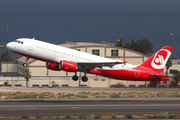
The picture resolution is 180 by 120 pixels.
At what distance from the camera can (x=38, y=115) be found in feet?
196

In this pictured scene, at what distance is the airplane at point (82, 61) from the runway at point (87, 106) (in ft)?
17.9

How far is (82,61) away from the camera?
84.5 metres

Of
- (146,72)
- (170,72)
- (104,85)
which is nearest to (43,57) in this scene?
(146,72)

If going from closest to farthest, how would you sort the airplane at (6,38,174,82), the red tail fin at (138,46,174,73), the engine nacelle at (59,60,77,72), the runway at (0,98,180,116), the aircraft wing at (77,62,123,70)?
1. the runway at (0,98,180,116)
2. the airplane at (6,38,174,82)
3. the engine nacelle at (59,60,77,72)
4. the aircraft wing at (77,62,123,70)
5. the red tail fin at (138,46,174,73)

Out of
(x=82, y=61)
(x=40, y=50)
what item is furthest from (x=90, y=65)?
(x=40, y=50)

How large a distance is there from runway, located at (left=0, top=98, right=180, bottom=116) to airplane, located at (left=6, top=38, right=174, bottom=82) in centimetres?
547

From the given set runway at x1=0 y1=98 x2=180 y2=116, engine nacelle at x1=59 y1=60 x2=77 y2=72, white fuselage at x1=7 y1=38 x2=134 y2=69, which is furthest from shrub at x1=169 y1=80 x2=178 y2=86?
engine nacelle at x1=59 y1=60 x2=77 y2=72

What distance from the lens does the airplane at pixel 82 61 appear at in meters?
79.6

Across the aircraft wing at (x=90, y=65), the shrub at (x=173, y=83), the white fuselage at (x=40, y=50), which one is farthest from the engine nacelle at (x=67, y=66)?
the shrub at (x=173, y=83)

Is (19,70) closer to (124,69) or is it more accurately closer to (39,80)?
(39,80)

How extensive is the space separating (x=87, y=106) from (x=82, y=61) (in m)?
15.1

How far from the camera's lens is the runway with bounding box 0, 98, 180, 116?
63.5 m

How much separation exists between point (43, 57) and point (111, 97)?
11912mm

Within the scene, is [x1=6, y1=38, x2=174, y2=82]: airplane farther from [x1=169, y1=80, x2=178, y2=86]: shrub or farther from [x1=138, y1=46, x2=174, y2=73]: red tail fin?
[x1=169, y1=80, x2=178, y2=86]: shrub
